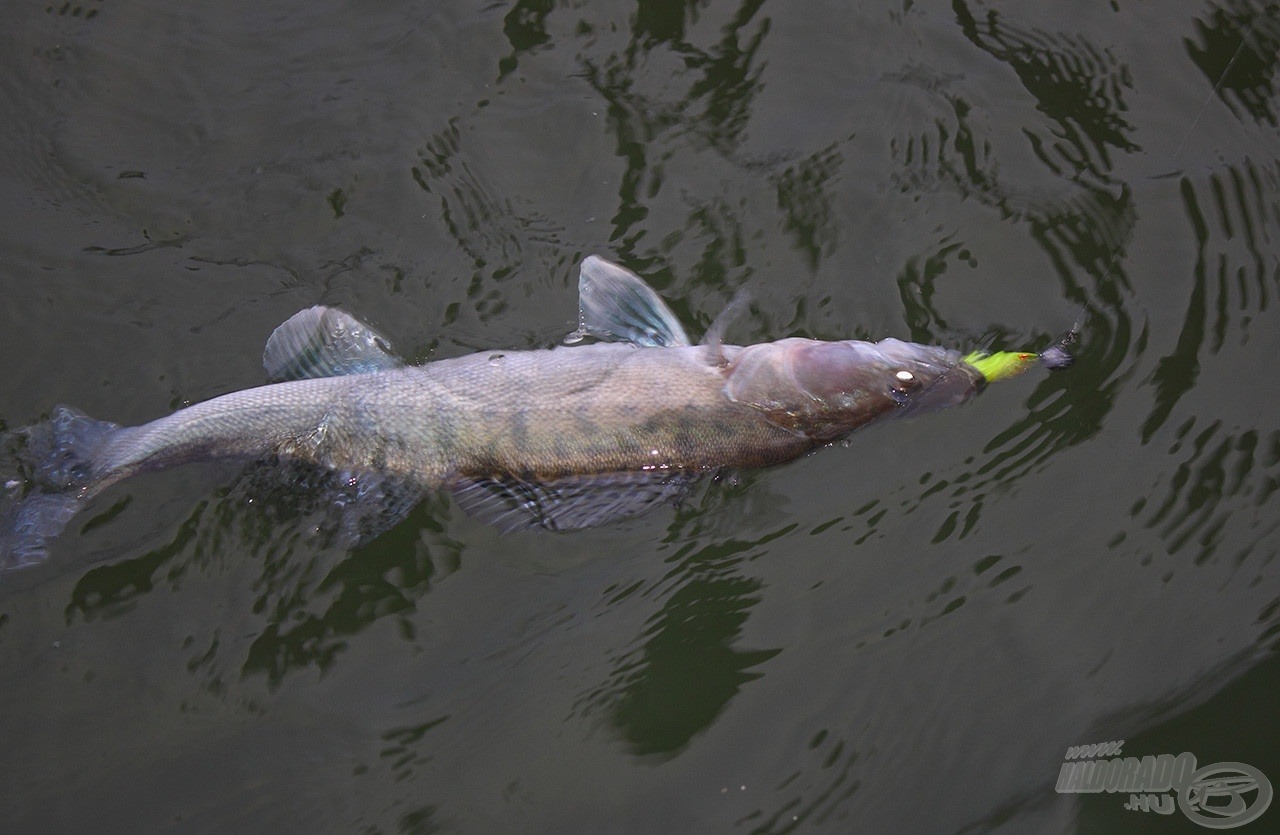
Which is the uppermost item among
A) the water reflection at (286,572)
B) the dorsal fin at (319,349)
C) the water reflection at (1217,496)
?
the water reflection at (1217,496)

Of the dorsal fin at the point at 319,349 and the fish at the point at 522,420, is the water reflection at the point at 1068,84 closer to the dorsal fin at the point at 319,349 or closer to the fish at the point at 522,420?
the fish at the point at 522,420

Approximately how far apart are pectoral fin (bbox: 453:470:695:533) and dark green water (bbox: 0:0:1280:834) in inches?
9.0

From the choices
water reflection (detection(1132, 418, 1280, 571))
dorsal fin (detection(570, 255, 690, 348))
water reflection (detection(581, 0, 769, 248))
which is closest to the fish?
dorsal fin (detection(570, 255, 690, 348))

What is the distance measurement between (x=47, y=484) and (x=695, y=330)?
108 inches

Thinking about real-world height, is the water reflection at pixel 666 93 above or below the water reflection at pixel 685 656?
above

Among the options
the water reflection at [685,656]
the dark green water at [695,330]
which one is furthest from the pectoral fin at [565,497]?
the water reflection at [685,656]

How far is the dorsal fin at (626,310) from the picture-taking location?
14.2ft

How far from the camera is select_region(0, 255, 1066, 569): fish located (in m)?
3.96

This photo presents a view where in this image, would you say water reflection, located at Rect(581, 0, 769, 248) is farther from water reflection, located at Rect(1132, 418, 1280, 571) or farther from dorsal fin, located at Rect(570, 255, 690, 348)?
water reflection, located at Rect(1132, 418, 1280, 571)

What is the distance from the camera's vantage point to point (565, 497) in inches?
160

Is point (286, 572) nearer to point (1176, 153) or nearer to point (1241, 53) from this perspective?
point (1176, 153)

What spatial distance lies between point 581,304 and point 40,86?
9.78 feet

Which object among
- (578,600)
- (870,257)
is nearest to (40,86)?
(578,600)

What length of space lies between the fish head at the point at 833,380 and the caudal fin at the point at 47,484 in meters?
2.53
